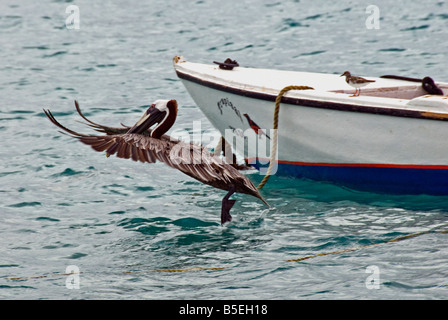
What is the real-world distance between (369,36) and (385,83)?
8.26 m

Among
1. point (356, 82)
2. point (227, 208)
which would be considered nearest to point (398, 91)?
point (356, 82)

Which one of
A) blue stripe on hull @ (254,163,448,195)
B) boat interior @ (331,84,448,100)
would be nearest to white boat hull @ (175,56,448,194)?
blue stripe on hull @ (254,163,448,195)

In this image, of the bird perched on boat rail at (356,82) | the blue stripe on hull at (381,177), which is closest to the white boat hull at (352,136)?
the blue stripe on hull at (381,177)

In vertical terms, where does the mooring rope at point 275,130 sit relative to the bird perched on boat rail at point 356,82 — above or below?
below

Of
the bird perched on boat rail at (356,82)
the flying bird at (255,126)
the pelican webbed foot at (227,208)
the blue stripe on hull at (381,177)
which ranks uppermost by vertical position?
the bird perched on boat rail at (356,82)

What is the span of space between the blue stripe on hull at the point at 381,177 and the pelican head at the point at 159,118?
57.7 inches

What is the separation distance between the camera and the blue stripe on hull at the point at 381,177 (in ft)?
22.9

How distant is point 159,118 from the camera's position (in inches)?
278

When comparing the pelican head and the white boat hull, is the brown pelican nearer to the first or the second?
the pelican head

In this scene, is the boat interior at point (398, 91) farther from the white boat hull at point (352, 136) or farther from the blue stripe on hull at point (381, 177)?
the blue stripe on hull at point (381, 177)

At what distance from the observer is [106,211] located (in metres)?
7.55

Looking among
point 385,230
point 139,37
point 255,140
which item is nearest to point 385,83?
point 255,140

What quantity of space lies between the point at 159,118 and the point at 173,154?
0.57 metres

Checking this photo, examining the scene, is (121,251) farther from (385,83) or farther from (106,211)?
(385,83)
